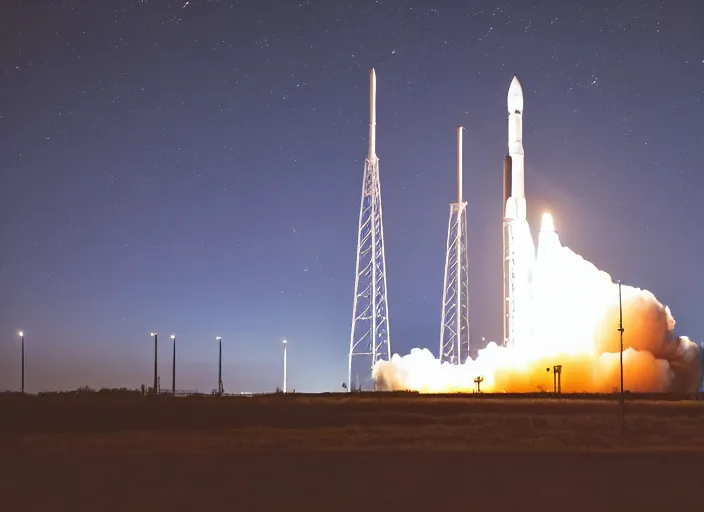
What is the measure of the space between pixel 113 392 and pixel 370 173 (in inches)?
1047

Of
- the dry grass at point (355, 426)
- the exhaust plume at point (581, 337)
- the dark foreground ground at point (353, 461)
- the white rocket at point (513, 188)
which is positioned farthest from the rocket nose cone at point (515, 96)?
A: the dark foreground ground at point (353, 461)

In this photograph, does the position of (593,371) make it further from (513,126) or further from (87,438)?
(87,438)

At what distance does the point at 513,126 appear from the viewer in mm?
84688

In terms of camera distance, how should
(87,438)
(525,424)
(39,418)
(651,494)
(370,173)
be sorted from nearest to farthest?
(651,494)
(87,438)
(525,424)
(39,418)
(370,173)

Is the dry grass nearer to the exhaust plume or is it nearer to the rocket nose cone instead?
the exhaust plume

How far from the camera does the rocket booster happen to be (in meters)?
84.1

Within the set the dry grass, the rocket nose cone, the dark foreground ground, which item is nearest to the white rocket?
the rocket nose cone

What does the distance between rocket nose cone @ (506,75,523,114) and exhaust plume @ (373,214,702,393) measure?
8.73 meters

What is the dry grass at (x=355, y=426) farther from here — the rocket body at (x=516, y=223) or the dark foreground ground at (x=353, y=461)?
the rocket body at (x=516, y=223)

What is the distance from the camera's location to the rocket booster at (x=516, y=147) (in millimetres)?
84125

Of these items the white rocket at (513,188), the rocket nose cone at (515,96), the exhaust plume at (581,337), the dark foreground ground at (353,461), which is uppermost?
the rocket nose cone at (515,96)

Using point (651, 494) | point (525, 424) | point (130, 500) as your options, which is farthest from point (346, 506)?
point (525, 424)

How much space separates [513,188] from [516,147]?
311 cm

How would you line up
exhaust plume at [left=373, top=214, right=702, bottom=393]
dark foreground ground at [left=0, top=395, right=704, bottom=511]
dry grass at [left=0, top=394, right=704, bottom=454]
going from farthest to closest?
1. exhaust plume at [left=373, top=214, right=702, bottom=393]
2. dry grass at [left=0, top=394, right=704, bottom=454]
3. dark foreground ground at [left=0, top=395, right=704, bottom=511]
